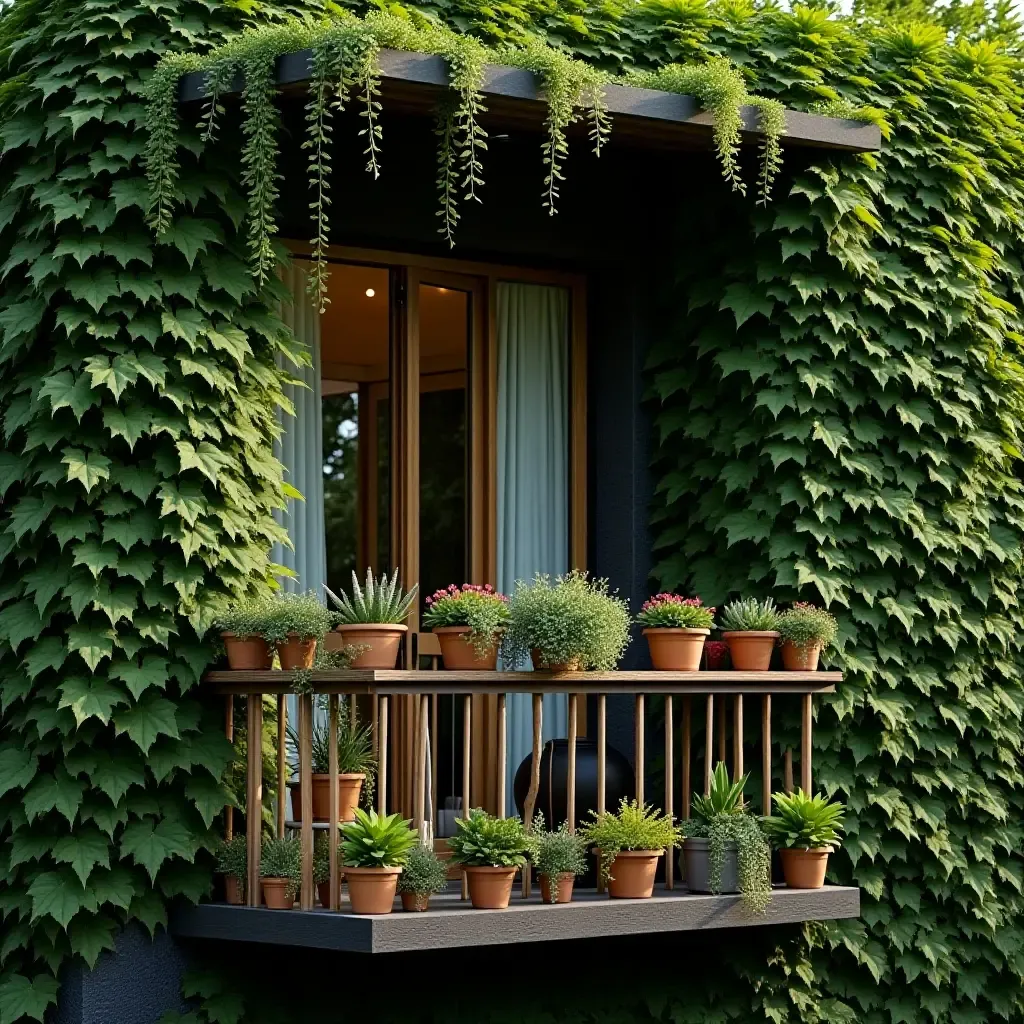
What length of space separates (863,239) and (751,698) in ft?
6.61

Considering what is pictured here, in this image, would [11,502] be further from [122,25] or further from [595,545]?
[595,545]

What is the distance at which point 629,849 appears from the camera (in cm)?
699

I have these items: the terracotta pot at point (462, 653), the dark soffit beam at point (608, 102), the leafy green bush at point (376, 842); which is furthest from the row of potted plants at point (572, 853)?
the dark soffit beam at point (608, 102)

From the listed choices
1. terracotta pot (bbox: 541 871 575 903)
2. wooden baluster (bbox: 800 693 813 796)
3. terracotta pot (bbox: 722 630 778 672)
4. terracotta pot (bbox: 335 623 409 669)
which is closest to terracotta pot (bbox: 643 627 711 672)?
terracotta pot (bbox: 722 630 778 672)

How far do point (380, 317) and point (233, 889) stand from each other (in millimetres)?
2605

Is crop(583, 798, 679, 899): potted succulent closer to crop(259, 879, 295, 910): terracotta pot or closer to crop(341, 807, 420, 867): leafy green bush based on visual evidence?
crop(341, 807, 420, 867): leafy green bush

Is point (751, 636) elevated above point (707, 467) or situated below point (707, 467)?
below

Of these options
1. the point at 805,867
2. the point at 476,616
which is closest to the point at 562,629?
the point at 476,616

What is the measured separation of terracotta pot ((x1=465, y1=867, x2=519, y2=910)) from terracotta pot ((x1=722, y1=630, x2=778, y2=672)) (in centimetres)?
152

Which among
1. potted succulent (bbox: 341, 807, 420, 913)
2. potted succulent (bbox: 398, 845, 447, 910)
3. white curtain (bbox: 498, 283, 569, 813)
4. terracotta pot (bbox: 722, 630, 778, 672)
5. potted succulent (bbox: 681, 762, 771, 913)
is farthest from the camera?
white curtain (bbox: 498, 283, 569, 813)

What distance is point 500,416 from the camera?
8.36 m

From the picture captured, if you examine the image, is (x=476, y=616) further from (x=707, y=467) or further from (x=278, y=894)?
(x=707, y=467)

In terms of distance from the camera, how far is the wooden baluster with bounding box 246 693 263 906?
6699 mm

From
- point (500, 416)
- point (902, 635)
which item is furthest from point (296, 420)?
point (902, 635)
